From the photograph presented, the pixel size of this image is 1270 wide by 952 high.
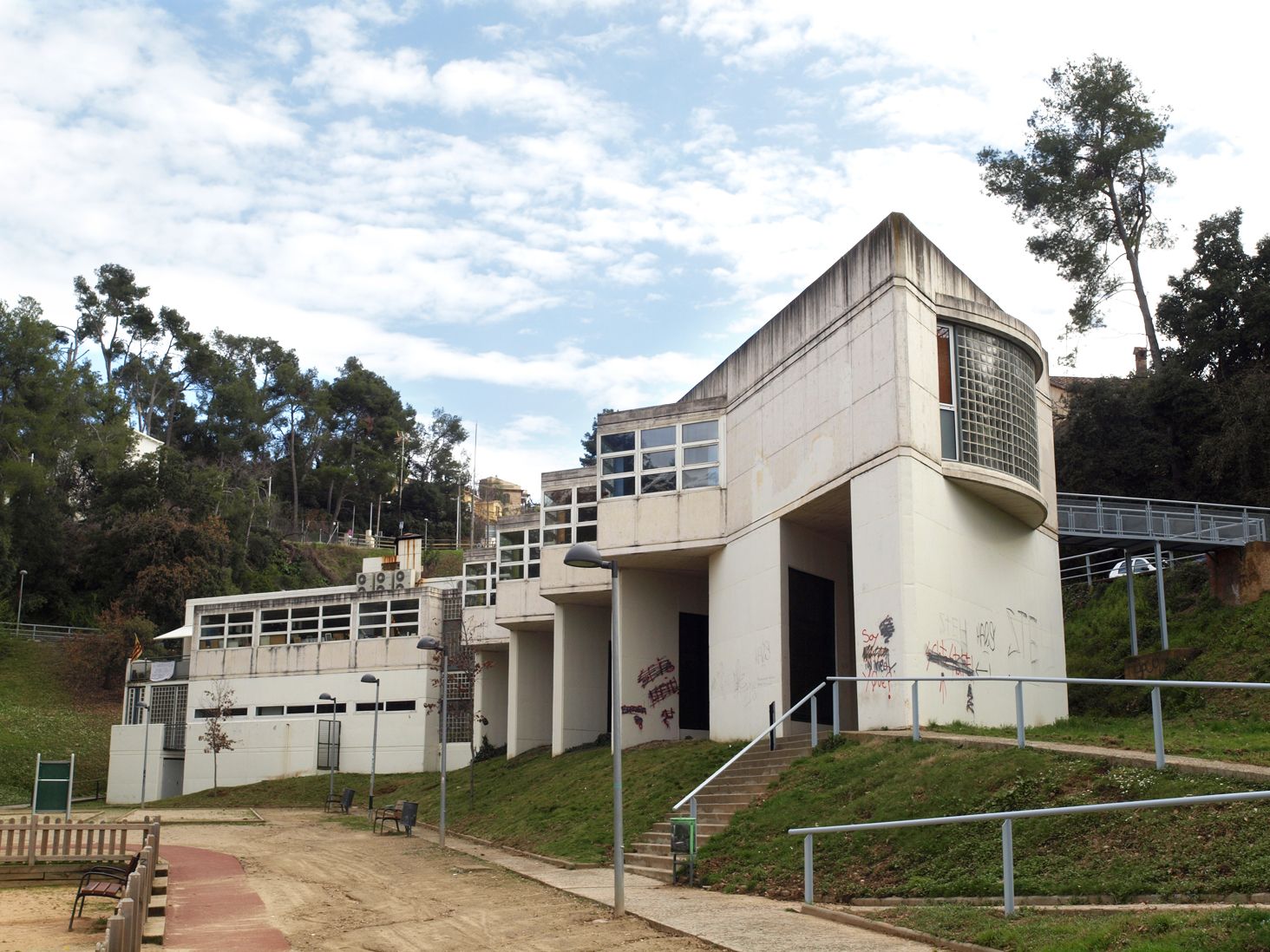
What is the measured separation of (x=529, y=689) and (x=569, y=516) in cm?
743

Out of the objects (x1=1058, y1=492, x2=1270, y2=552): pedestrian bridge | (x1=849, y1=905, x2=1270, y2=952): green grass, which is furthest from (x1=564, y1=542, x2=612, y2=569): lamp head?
(x1=1058, y1=492, x2=1270, y2=552): pedestrian bridge

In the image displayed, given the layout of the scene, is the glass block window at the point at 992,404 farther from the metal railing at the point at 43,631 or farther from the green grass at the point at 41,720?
the metal railing at the point at 43,631

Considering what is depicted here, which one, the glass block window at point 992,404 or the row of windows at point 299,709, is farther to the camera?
the row of windows at point 299,709

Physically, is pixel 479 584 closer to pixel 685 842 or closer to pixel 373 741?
pixel 373 741

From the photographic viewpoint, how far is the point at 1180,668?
27.1m

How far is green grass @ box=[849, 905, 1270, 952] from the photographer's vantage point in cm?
726

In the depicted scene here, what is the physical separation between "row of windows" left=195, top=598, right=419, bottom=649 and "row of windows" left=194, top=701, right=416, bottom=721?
258 centimetres

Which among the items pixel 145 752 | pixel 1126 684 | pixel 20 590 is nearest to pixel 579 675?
pixel 1126 684

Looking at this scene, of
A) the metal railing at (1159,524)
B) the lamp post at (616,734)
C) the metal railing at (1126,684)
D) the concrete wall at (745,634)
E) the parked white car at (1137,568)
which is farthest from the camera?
the parked white car at (1137,568)

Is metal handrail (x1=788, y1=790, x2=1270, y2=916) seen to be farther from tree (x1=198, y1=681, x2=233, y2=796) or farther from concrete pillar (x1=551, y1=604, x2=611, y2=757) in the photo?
tree (x1=198, y1=681, x2=233, y2=796)

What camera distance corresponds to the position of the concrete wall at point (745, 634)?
24.0 meters

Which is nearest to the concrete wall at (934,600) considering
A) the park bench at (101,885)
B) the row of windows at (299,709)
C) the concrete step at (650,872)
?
the concrete step at (650,872)

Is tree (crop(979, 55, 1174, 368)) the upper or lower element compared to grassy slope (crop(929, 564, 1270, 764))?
upper

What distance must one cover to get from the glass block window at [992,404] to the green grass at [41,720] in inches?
1434
